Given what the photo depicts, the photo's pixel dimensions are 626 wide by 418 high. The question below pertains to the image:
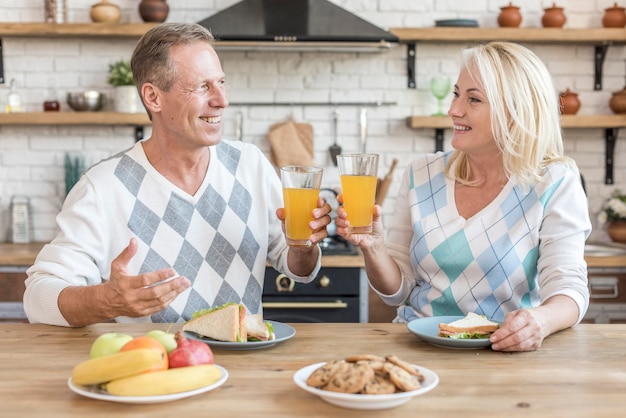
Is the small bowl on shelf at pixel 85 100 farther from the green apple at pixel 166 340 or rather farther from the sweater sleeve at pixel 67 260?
the green apple at pixel 166 340

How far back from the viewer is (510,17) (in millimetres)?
3992

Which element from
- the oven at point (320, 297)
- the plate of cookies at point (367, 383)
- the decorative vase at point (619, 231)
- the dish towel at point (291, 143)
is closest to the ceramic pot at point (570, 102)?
the decorative vase at point (619, 231)

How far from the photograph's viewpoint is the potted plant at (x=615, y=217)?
13.2 feet

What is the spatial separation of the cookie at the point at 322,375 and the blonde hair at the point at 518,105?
3.35 ft

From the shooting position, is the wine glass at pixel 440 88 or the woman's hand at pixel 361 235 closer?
the woman's hand at pixel 361 235

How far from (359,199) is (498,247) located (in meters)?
0.51

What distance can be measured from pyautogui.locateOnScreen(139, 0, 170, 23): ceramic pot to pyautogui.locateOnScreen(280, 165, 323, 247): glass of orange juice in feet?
7.73

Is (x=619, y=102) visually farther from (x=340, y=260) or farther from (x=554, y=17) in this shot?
(x=340, y=260)

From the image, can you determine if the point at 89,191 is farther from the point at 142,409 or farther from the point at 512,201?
the point at 512,201

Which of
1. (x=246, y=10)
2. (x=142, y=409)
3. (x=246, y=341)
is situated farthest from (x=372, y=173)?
(x=246, y=10)

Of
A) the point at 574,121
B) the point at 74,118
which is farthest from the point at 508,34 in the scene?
the point at 74,118

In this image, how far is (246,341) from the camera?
1736 mm

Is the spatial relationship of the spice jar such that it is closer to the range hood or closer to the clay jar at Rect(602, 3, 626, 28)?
the range hood

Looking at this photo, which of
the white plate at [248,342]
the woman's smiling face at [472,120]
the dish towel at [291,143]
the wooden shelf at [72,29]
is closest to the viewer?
the white plate at [248,342]
